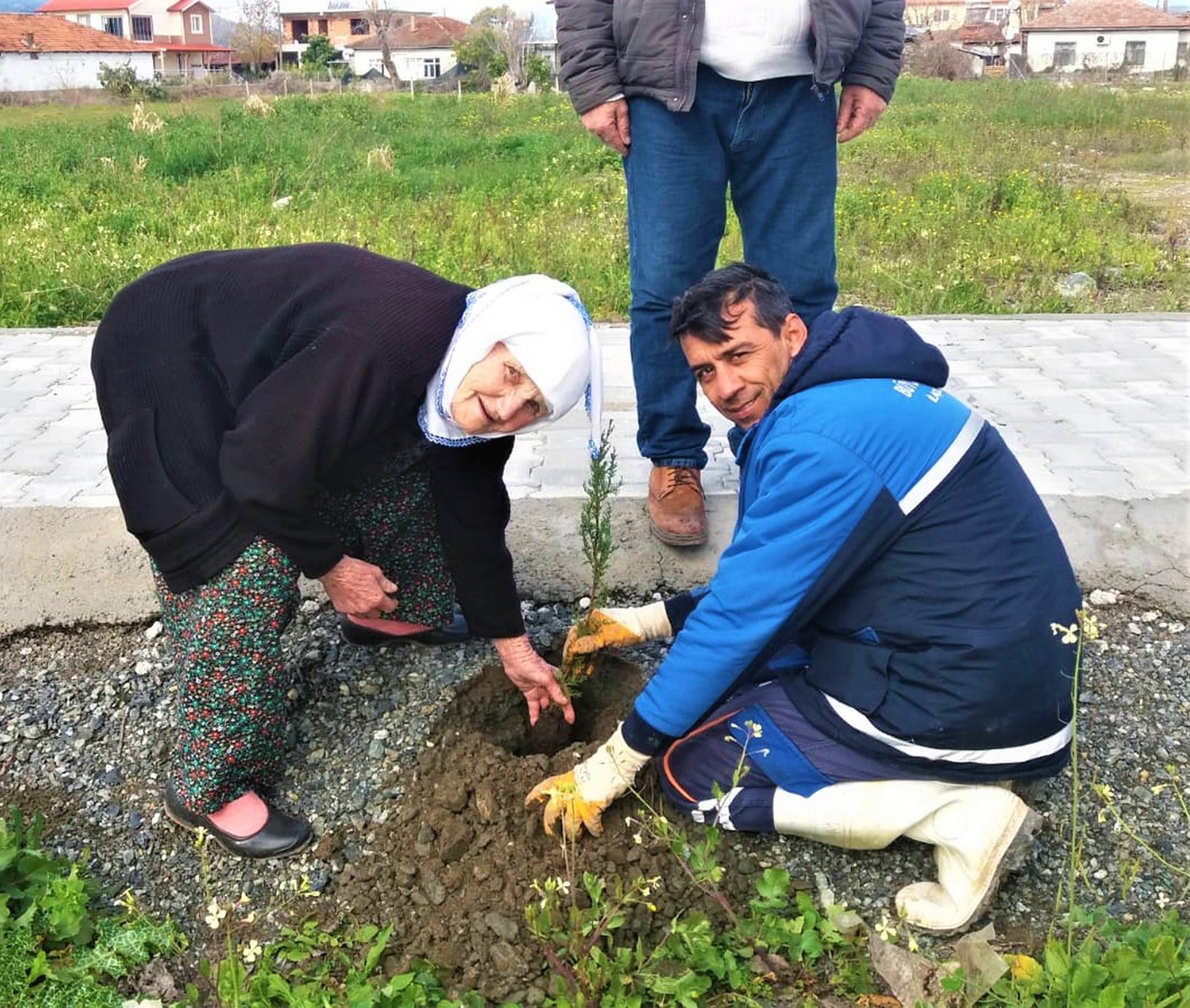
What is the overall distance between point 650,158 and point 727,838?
1976mm

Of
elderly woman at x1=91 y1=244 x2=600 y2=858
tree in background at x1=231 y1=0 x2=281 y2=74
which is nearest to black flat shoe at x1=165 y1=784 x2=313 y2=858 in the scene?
elderly woman at x1=91 y1=244 x2=600 y2=858

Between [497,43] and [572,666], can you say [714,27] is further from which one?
[497,43]

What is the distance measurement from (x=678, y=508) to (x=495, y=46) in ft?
175

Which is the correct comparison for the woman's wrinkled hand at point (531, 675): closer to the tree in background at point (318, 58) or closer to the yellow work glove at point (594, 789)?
the yellow work glove at point (594, 789)

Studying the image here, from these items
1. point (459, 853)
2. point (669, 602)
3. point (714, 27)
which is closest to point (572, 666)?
point (669, 602)

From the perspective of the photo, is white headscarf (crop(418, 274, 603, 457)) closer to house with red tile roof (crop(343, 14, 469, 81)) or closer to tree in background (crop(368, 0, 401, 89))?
tree in background (crop(368, 0, 401, 89))

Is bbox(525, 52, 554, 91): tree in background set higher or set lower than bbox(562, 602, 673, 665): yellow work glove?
higher

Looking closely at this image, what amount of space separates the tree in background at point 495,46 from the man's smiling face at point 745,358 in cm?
3856

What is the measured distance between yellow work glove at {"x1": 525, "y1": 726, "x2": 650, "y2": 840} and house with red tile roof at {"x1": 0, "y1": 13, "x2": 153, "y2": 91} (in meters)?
52.1

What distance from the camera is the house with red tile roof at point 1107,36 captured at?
5688 cm

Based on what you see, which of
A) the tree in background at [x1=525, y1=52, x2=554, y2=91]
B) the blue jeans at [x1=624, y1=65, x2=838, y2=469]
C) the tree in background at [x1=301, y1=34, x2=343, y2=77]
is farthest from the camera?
the tree in background at [x1=301, y1=34, x2=343, y2=77]

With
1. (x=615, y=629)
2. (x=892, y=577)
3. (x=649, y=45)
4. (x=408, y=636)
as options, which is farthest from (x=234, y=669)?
(x=649, y=45)

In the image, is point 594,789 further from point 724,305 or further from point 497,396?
point 724,305

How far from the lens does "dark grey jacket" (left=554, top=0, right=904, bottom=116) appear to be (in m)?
3.27
